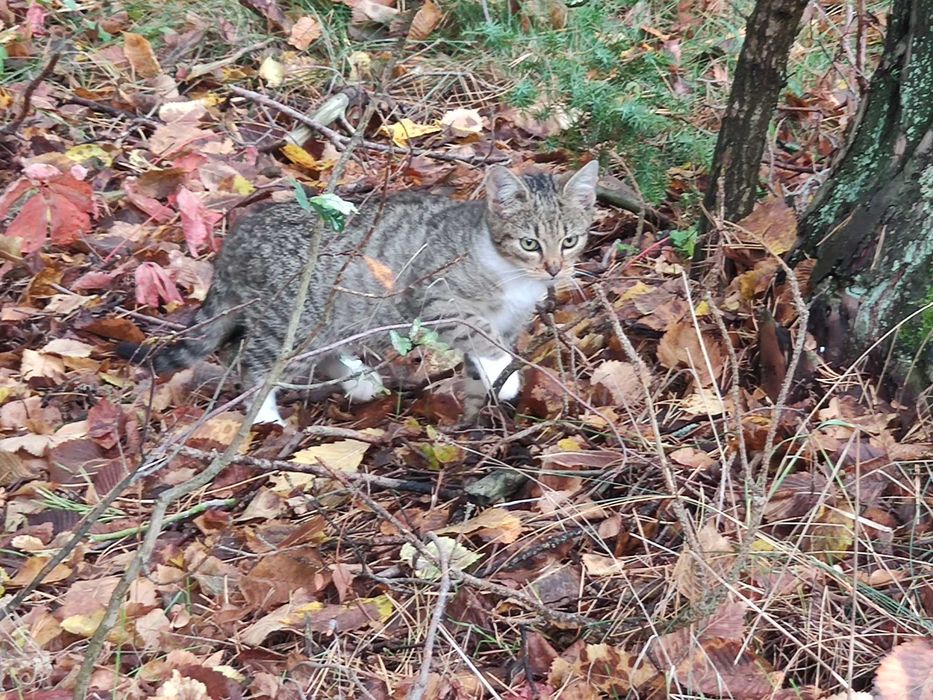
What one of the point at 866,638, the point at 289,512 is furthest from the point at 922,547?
the point at 289,512

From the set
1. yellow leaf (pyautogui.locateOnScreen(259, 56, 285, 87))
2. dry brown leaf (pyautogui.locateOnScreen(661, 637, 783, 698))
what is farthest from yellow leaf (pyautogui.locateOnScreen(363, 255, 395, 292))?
yellow leaf (pyautogui.locateOnScreen(259, 56, 285, 87))

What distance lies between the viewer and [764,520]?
2613 mm

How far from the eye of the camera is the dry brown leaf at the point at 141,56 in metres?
A: 5.46

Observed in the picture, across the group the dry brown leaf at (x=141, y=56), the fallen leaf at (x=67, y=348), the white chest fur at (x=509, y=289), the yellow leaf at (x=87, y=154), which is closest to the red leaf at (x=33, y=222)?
the fallen leaf at (x=67, y=348)

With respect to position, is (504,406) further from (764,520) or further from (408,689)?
(408,689)

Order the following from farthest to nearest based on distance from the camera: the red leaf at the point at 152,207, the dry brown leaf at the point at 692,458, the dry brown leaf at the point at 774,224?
the red leaf at the point at 152,207 → the dry brown leaf at the point at 774,224 → the dry brown leaf at the point at 692,458

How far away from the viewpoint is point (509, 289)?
12.7 ft

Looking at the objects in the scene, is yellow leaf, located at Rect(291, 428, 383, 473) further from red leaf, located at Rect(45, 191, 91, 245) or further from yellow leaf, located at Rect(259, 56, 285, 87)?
yellow leaf, located at Rect(259, 56, 285, 87)

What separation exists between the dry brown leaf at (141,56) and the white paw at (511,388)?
3.21 metres

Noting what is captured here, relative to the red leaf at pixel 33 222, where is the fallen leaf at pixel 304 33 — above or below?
above

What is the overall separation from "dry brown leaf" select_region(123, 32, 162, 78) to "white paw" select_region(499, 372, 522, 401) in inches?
126

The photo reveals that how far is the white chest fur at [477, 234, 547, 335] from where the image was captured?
12.6 feet

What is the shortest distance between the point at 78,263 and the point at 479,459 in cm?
227

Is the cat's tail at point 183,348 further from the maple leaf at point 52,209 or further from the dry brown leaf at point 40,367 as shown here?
the maple leaf at point 52,209
